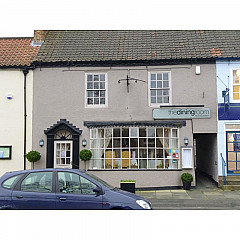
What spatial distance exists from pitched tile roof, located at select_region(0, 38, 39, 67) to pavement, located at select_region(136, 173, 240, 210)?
28.0ft

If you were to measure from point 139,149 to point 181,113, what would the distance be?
2587 mm

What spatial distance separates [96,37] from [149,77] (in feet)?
13.4

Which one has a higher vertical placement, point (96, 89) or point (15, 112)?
point (96, 89)

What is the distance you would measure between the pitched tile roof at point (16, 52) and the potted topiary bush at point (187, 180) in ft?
29.9

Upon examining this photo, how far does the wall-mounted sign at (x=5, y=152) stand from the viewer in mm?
14453

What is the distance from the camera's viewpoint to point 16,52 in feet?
51.9

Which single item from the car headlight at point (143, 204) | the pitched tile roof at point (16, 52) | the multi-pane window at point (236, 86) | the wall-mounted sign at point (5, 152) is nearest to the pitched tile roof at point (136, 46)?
the pitched tile roof at point (16, 52)

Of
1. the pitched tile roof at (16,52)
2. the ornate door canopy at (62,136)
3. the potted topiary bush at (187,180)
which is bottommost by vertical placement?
the potted topiary bush at (187,180)

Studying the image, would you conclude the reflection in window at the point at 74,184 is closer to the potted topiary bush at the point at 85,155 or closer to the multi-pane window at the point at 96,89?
the potted topiary bush at the point at 85,155

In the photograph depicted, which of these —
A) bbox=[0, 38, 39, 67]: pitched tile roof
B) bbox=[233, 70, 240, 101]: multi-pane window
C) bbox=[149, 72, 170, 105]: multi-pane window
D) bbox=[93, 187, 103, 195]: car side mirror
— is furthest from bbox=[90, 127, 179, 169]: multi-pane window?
bbox=[93, 187, 103, 195]: car side mirror

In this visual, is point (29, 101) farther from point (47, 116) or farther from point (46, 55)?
point (46, 55)

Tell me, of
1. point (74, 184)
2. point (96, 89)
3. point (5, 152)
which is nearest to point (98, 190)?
point (74, 184)

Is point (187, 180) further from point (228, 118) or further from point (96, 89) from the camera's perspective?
point (96, 89)

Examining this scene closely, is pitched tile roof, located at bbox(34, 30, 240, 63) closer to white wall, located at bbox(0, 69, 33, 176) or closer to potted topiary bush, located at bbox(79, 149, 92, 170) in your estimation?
white wall, located at bbox(0, 69, 33, 176)
